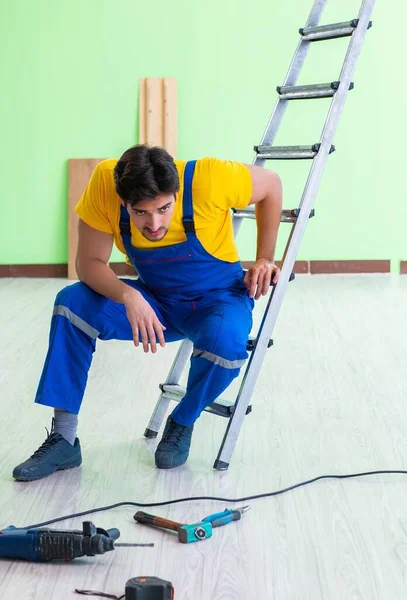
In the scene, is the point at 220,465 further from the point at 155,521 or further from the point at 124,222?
the point at 124,222

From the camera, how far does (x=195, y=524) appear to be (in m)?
2.22

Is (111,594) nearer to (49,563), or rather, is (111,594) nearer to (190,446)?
(49,563)

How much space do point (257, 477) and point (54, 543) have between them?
821mm

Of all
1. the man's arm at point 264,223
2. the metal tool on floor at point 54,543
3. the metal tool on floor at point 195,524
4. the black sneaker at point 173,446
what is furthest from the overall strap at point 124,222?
the metal tool on floor at point 54,543

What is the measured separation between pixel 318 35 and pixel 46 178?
4.42 m

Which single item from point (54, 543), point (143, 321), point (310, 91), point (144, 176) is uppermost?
point (310, 91)

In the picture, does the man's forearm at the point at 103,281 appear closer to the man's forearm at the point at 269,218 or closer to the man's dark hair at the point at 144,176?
the man's dark hair at the point at 144,176

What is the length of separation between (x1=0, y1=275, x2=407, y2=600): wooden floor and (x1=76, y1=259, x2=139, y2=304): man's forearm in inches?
21.5

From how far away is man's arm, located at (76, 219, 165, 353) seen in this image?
264 centimetres

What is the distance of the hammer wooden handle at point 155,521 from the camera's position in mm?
2250

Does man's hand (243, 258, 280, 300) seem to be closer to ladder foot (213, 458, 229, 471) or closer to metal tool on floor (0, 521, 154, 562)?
ladder foot (213, 458, 229, 471)

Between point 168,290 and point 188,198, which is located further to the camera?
point 168,290

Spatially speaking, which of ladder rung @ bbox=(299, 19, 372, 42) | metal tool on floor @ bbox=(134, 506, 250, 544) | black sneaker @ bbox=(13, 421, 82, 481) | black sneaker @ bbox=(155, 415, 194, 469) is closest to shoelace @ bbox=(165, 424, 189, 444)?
black sneaker @ bbox=(155, 415, 194, 469)

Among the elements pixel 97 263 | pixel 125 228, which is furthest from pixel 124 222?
pixel 97 263
